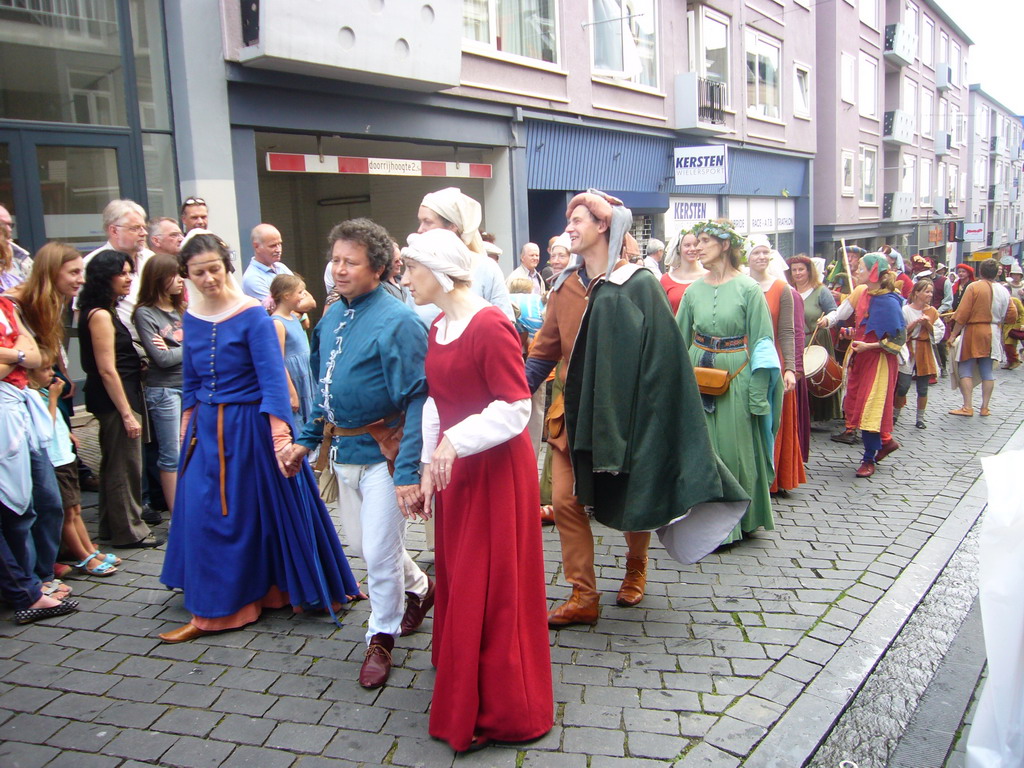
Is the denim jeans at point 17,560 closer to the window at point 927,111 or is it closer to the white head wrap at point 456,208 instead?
the white head wrap at point 456,208

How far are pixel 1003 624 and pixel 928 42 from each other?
43.2m

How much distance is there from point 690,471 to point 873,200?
32.0m

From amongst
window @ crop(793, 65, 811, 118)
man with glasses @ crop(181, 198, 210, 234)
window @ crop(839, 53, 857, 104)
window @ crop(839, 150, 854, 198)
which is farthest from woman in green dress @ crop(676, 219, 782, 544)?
window @ crop(839, 53, 857, 104)

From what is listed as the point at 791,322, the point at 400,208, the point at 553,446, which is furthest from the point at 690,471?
the point at 400,208

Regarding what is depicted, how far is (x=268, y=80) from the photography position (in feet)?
30.4

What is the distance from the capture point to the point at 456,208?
4.55 meters

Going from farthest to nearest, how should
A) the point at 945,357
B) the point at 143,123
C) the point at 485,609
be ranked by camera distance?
the point at 945,357
the point at 143,123
the point at 485,609

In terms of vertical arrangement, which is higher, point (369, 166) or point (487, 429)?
point (369, 166)

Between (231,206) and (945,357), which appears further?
(945,357)

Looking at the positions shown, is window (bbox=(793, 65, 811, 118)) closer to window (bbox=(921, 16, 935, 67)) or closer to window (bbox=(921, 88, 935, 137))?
window (bbox=(921, 88, 935, 137))

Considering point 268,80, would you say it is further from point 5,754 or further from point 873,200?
point 873,200

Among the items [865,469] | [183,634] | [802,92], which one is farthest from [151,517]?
[802,92]

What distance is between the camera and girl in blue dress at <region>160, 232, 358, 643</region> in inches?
155

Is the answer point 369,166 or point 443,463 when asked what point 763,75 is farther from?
point 443,463
